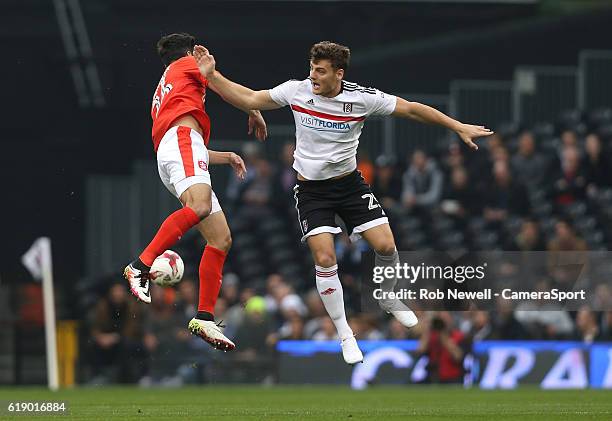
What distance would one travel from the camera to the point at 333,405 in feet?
44.2

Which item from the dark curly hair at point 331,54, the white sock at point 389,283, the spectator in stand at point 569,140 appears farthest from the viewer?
the spectator in stand at point 569,140

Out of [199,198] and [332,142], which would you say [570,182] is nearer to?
[332,142]

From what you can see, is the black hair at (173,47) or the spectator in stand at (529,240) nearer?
the black hair at (173,47)

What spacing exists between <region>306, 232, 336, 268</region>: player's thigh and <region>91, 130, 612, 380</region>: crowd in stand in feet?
21.5

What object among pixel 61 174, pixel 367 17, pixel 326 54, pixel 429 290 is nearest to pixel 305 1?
pixel 367 17

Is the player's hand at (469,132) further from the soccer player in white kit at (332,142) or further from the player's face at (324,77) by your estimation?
the player's face at (324,77)

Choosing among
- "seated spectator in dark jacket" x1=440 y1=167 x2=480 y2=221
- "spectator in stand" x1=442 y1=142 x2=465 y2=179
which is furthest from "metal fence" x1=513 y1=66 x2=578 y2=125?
"seated spectator in dark jacket" x1=440 y1=167 x2=480 y2=221

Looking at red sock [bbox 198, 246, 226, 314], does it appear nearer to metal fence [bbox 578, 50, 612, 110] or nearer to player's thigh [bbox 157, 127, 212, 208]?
player's thigh [bbox 157, 127, 212, 208]

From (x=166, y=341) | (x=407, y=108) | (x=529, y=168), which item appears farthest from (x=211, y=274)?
(x=529, y=168)

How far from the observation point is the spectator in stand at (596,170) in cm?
2291

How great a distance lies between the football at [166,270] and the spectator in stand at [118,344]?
899 centimetres

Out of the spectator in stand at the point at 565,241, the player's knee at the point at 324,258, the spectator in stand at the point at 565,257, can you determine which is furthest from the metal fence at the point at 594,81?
the player's knee at the point at 324,258

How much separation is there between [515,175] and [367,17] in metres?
5.39

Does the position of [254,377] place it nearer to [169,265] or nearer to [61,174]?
[61,174]
